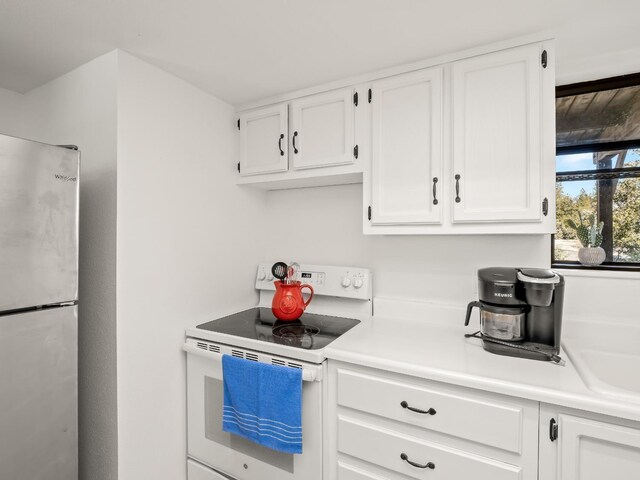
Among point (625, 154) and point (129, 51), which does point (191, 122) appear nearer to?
point (129, 51)

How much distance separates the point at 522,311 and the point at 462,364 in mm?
358

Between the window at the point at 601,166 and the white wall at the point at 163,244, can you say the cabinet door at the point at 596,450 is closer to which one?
the window at the point at 601,166

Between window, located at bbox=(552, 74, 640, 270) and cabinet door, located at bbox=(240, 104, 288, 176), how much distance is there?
1416 millimetres

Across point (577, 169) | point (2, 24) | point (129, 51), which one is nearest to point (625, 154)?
point (577, 169)

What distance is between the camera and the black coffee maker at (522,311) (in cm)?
122

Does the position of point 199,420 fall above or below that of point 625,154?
below

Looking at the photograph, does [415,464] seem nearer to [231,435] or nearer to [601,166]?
[231,435]

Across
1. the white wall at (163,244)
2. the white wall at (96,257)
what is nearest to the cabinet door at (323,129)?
the white wall at (163,244)

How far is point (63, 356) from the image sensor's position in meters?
1.17

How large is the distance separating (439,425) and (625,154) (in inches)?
58.5

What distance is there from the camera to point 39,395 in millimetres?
1105

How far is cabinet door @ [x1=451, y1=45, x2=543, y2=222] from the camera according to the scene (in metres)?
1.29

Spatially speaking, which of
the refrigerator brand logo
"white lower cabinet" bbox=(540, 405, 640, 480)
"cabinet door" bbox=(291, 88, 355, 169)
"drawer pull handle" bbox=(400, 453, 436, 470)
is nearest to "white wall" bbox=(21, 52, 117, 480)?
the refrigerator brand logo

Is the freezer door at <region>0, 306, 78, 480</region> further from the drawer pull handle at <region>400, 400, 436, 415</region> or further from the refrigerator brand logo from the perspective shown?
the drawer pull handle at <region>400, 400, 436, 415</region>
